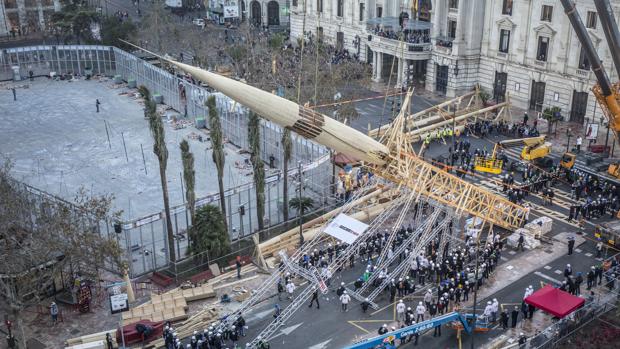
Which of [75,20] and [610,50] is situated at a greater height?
[610,50]

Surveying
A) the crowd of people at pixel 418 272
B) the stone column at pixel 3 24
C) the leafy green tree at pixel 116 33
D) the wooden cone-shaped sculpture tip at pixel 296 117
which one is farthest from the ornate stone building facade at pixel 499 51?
the stone column at pixel 3 24

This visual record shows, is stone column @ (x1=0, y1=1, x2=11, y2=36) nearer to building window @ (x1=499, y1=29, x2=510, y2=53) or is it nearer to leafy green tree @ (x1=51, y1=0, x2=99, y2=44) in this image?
leafy green tree @ (x1=51, y1=0, x2=99, y2=44)

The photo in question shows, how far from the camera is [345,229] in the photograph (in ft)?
172

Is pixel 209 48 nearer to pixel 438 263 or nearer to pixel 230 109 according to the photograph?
pixel 230 109

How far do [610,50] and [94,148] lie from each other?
51248 mm

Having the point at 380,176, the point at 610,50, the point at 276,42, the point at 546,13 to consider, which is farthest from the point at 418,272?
the point at 276,42

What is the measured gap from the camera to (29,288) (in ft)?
146

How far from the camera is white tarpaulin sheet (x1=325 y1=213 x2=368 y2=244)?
51469 millimetres

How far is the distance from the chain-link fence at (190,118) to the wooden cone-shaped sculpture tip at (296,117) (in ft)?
33.3

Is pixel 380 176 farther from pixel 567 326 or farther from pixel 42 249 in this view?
pixel 42 249

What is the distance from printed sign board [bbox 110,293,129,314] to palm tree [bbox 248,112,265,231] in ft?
45.1

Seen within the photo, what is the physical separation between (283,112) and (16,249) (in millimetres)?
19162

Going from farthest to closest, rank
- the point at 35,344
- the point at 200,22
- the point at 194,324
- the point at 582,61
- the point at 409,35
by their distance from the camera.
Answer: the point at 200,22
the point at 409,35
the point at 582,61
the point at 194,324
the point at 35,344

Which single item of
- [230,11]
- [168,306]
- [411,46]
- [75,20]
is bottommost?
[168,306]
